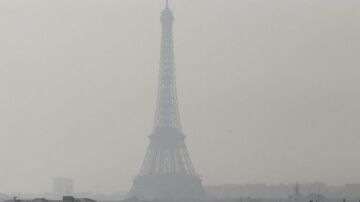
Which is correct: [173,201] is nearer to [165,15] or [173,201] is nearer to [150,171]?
[150,171]

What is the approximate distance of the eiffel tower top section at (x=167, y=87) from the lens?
194m

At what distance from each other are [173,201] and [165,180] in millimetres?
5579

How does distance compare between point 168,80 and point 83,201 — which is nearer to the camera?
point 83,201

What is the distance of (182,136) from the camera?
19475 centimetres

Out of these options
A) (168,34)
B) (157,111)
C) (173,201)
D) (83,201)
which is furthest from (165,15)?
(83,201)

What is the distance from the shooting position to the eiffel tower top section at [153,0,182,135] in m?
194

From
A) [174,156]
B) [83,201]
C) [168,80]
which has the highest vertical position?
[168,80]

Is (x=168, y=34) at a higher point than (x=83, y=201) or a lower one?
higher

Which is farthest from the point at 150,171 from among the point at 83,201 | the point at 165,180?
the point at 83,201

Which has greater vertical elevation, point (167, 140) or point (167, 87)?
point (167, 87)

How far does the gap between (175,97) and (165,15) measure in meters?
13.6

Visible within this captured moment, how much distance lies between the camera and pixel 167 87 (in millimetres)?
195250

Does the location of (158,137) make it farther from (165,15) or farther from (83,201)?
(83,201)

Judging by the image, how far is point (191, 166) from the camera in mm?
195625
